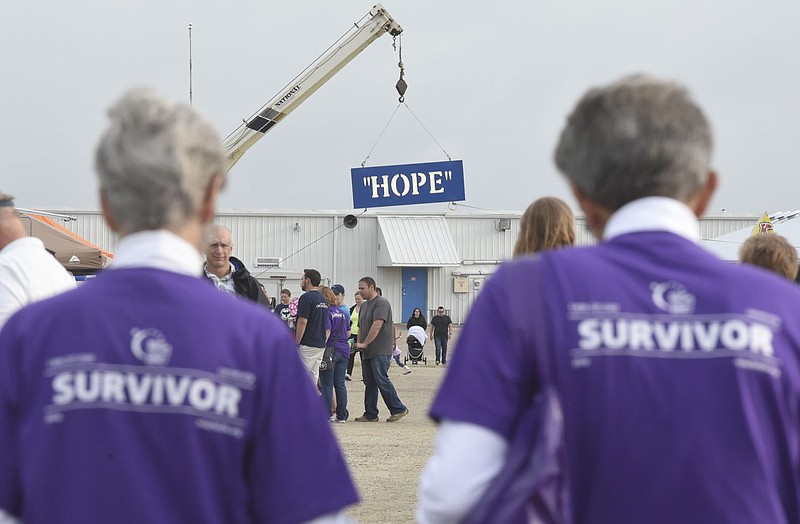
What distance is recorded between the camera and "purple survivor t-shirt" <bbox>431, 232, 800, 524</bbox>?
188cm

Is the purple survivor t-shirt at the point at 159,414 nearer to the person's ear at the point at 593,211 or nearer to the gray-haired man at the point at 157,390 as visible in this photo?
the gray-haired man at the point at 157,390

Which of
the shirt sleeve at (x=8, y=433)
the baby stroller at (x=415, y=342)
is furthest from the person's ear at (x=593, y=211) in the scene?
the baby stroller at (x=415, y=342)

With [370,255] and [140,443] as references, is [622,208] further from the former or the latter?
[370,255]

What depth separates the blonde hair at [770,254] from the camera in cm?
503

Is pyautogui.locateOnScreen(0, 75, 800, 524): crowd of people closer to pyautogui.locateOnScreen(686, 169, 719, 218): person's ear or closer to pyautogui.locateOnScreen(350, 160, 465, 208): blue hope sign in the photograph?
pyautogui.locateOnScreen(686, 169, 719, 218): person's ear

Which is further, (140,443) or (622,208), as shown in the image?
(622,208)

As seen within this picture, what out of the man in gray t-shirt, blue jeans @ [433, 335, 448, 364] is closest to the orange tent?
the man in gray t-shirt

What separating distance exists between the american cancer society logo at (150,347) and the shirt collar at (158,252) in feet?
0.43

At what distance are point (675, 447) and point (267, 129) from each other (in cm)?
1973

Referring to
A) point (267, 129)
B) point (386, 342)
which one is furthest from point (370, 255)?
point (386, 342)

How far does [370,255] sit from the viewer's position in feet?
133

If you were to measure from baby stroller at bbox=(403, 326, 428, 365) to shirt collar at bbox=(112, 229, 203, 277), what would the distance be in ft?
78.0

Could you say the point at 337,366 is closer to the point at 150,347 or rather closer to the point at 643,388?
the point at 150,347

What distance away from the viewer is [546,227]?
15.5 ft
